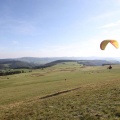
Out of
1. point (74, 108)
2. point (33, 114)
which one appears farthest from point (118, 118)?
point (33, 114)

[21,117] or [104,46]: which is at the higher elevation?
[104,46]

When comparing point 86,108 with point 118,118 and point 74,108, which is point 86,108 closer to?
point 74,108

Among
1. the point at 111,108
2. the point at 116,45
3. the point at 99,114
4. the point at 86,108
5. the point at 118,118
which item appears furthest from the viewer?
the point at 116,45

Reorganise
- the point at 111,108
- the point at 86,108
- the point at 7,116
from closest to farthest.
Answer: the point at 111,108 < the point at 86,108 < the point at 7,116

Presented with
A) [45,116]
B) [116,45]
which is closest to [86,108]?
[45,116]

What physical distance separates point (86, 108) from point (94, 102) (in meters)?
2.26

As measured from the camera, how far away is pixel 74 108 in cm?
1858

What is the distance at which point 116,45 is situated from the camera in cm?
2361

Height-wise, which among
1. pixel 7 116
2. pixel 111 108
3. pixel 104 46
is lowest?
pixel 7 116

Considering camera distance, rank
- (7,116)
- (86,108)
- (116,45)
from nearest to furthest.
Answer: (86,108) < (7,116) < (116,45)

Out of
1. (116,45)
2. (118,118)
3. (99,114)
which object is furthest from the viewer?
(116,45)

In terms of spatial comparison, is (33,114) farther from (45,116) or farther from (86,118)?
(86,118)

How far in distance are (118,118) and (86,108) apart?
408 centimetres

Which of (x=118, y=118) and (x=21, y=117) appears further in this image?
(x=21, y=117)
